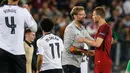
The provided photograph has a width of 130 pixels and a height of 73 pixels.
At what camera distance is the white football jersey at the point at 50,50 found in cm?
1247

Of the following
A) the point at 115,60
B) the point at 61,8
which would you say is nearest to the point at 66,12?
the point at 61,8

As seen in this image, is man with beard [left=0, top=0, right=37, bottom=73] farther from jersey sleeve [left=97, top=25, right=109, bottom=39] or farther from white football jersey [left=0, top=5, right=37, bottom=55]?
jersey sleeve [left=97, top=25, right=109, bottom=39]

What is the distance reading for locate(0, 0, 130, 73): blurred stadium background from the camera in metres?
21.4

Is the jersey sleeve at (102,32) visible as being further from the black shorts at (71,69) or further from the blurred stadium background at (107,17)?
the blurred stadium background at (107,17)

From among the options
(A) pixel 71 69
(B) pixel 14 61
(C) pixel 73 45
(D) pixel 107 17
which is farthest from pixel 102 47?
(D) pixel 107 17

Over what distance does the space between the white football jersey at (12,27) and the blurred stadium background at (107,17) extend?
8453 mm

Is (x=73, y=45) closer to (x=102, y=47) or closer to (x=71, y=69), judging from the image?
(x=71, y=69)

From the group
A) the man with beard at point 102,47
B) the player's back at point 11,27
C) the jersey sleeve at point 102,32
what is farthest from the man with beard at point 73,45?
the player's back at point 11,27

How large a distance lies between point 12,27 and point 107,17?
11.9m

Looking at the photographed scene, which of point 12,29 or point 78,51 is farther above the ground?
point 12,29

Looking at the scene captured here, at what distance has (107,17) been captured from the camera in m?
23.8

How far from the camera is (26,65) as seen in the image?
13.0 meters

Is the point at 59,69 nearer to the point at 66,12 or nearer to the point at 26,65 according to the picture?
the point at 26,65

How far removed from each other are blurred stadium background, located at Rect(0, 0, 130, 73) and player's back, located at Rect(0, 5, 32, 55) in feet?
27.8
